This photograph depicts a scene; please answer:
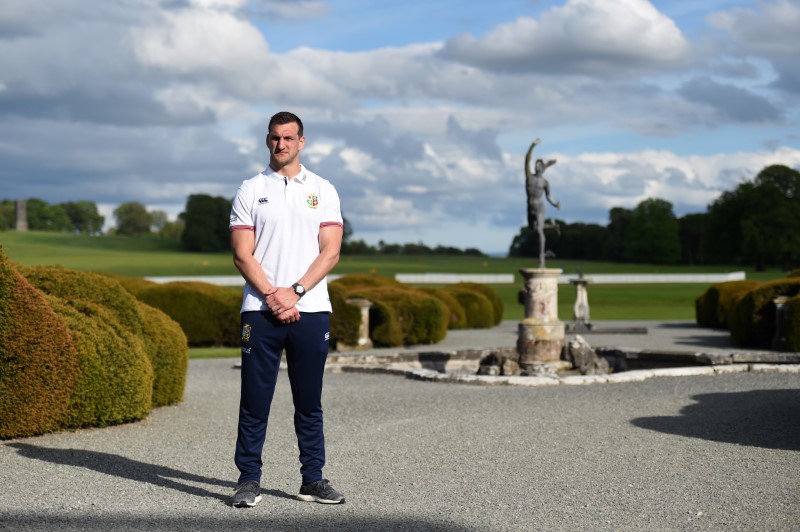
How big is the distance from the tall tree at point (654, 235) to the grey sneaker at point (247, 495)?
288 feet

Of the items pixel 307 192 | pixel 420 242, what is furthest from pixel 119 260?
pixel 307 192

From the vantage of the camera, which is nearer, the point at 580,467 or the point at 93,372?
the point at 580,467

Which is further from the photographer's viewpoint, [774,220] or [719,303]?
[774,220]

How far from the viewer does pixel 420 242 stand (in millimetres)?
99125

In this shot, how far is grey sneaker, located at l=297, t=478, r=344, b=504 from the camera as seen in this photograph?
17.5 ft

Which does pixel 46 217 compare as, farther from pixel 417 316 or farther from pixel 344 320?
pixel 344 320

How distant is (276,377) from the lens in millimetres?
5375

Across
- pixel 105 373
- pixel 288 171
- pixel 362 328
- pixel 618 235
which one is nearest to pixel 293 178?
pixel 288 171

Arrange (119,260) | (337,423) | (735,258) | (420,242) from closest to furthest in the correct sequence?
(337,423)
(119,260)
(735,258)
(420,242)

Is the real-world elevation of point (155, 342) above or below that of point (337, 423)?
above

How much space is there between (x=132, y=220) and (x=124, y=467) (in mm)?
115949

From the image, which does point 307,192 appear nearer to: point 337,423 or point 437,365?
point 337,423

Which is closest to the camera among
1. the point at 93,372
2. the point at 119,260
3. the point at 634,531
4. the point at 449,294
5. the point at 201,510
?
the point at 634,531

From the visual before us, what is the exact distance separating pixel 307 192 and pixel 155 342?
447cm
